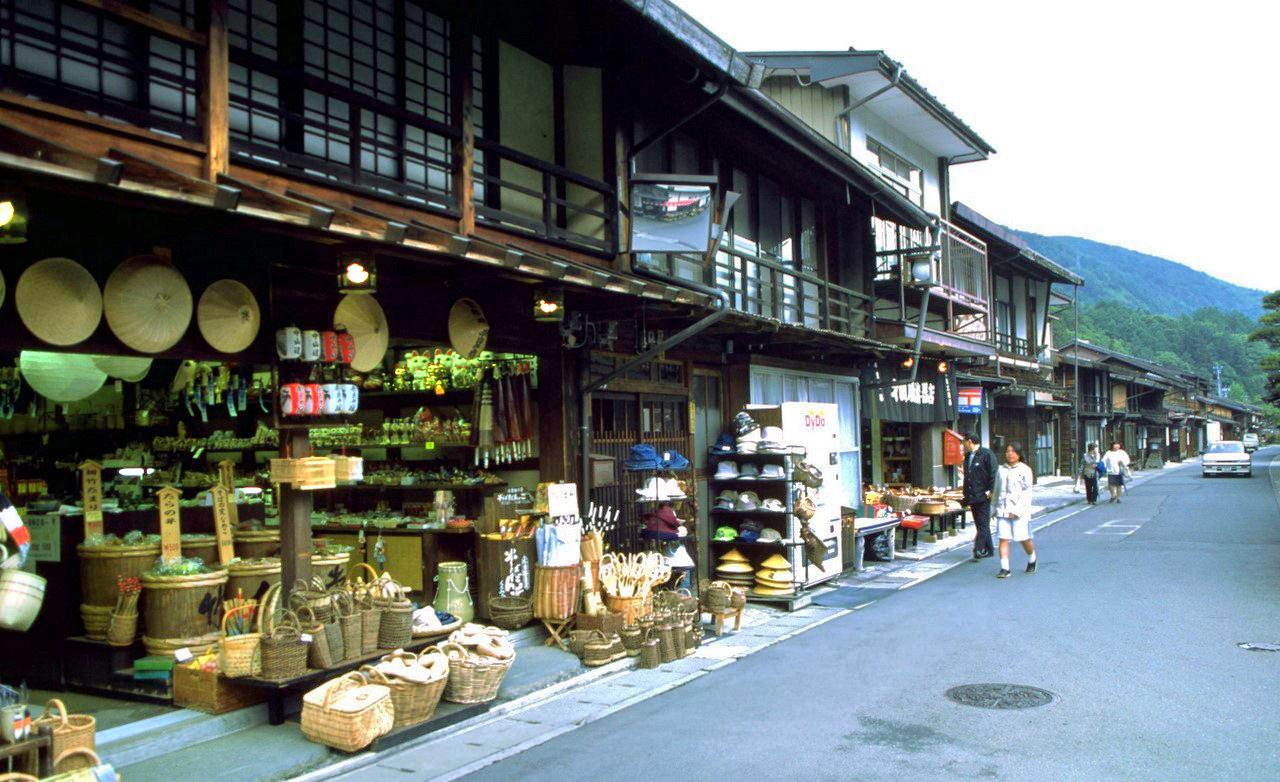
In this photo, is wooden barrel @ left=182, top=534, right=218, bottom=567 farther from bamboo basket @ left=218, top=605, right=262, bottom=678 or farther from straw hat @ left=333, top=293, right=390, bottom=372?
straw hat @ left=333, top=293, right=390, bottom=372

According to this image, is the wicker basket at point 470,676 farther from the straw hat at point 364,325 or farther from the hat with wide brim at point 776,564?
the hat with wide brim at point 776,564

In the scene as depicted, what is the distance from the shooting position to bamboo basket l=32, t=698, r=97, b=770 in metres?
5.92

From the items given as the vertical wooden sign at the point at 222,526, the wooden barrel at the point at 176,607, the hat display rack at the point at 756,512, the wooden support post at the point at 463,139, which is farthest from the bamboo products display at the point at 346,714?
the hat display rack at the point at 756,512

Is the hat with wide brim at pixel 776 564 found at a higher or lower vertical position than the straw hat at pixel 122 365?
lower

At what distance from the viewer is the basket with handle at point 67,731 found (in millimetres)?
5938

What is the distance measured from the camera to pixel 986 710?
842cm

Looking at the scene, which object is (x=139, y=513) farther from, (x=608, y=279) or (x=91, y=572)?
(x=608, y=279)

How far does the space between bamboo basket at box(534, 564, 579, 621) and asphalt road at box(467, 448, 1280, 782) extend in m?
1.89

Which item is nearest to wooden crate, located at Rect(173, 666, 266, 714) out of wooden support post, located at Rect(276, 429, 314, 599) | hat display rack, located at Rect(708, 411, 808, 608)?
wooden support post, located at Rect(276, 429, 314, 599)

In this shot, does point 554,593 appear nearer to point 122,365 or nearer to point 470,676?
point 470,676

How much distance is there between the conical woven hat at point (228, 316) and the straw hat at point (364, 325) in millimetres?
852

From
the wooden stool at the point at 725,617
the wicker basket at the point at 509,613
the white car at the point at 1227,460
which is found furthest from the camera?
the white car at the point at 1227,460

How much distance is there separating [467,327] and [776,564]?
6.65 metres

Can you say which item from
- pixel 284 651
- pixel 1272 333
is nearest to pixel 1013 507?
pixel 284 651
